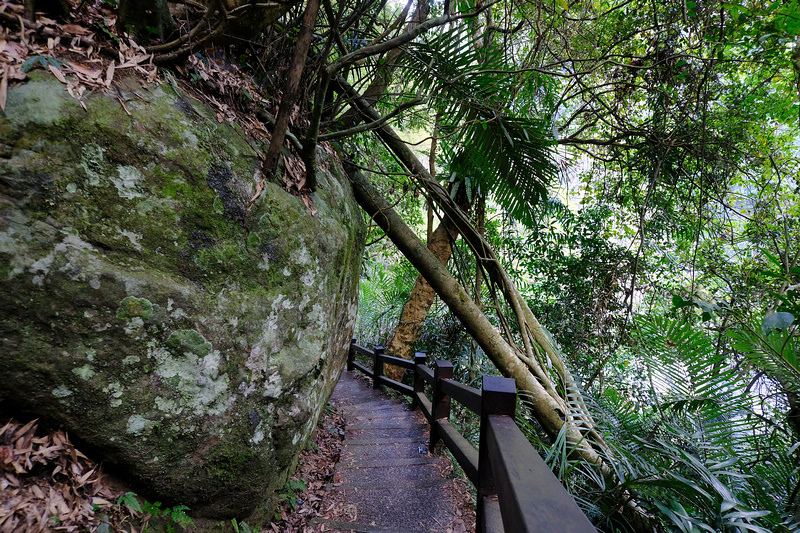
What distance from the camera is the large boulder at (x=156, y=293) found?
1.41m

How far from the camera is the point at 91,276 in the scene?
1.50m

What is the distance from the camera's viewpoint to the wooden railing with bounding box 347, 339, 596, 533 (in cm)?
84

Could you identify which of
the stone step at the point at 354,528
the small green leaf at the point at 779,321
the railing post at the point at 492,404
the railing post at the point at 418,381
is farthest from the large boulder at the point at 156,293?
the small green leaf at the point at 779,321

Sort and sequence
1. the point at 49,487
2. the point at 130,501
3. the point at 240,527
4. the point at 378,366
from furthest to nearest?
the point at 378,366, the point at 240,527, the point at 130,501, the point at 49,487

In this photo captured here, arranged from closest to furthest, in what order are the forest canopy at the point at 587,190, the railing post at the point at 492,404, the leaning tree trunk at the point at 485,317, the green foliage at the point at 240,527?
the railing post at the point at 492,404 → the green foliage at the point at 240,527 → the forest canopy at the point at 587,190 → the leaning tree trunk at the point at 485,317

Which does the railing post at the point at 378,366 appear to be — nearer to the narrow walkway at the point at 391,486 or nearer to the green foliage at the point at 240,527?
the narrow walkway at the point at 391,486

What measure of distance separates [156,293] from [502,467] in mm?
1603

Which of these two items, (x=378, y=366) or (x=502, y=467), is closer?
(x=502, y=467)

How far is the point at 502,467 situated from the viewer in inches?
46.5

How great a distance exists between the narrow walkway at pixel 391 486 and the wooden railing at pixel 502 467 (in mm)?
324

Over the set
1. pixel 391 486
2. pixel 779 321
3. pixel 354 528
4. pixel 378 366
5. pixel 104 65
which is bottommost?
pixel 354 528

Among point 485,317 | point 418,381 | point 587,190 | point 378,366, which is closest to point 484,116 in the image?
point 485,317

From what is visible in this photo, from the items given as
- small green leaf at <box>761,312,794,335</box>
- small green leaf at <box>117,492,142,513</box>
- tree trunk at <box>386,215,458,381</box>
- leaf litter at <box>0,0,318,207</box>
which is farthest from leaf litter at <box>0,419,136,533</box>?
tree trunk at <box>386,215,458,381</box>

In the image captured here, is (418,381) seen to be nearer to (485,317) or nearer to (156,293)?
(485,317)
